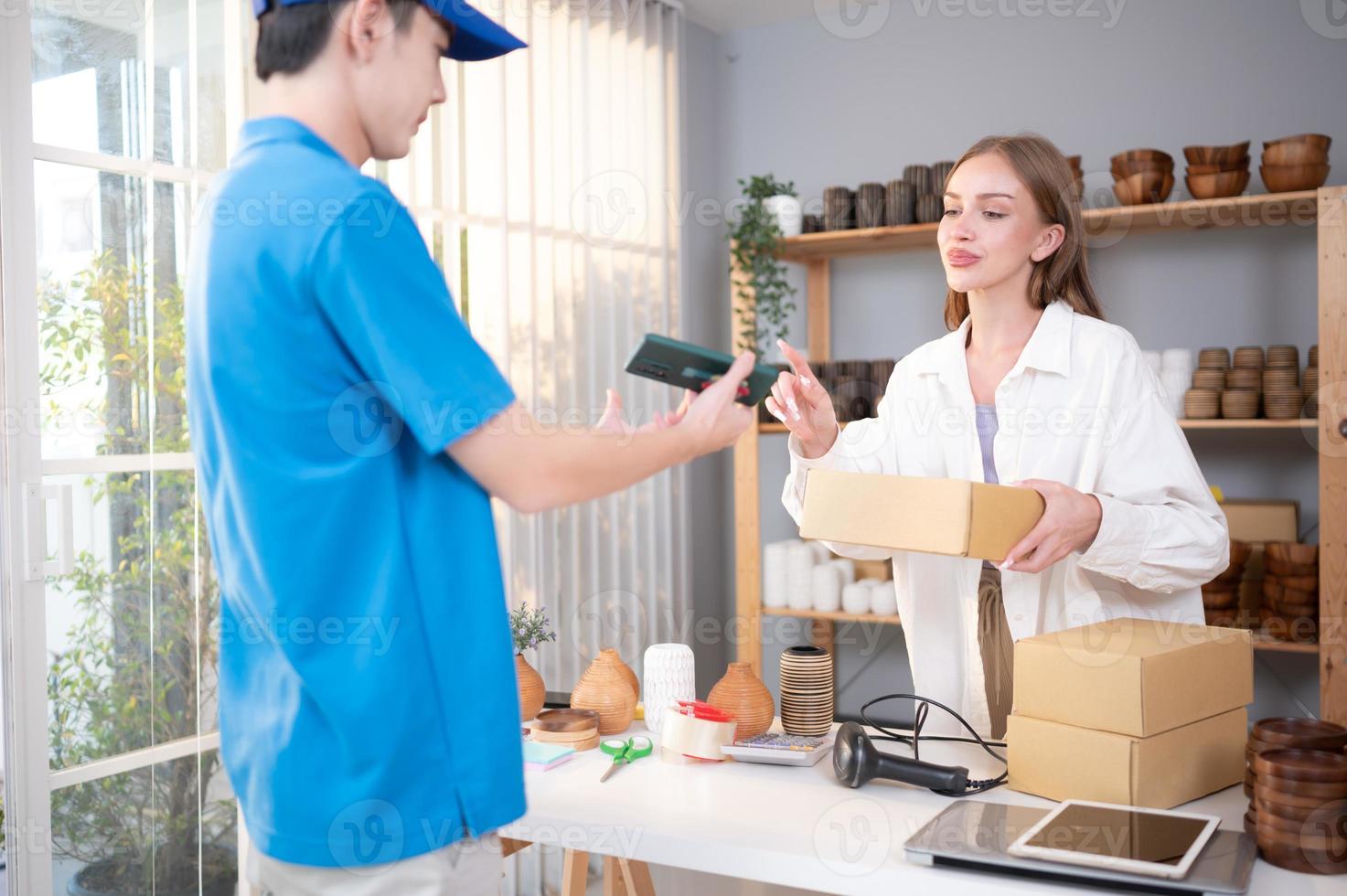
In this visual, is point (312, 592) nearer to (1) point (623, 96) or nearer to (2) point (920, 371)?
(2) point (920, 371)

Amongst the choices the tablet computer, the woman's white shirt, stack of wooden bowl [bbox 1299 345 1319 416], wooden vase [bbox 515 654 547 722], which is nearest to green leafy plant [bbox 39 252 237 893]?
wooden vase [bbox 515 654 547 722]

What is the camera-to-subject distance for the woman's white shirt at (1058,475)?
1812 millimetres

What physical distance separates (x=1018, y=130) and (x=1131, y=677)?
123 inches

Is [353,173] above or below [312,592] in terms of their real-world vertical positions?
above

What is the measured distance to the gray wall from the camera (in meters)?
3.68

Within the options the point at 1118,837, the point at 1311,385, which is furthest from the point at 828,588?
the point at 1118,837

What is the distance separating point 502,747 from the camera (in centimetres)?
101

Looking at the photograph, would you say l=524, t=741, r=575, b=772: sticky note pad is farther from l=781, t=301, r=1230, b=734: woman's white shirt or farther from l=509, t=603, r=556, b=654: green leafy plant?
l=781, t=301, r=1230, b=734: woman's white shirt

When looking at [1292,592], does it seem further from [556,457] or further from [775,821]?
[556,457]

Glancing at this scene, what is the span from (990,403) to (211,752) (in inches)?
70.8

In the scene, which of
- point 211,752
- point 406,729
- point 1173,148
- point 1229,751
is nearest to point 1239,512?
point 1173,148

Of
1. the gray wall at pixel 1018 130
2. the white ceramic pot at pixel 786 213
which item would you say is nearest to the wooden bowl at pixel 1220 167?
the gray wall at pixel 1018 130

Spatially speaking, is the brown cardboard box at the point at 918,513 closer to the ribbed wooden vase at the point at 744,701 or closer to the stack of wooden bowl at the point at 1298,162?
the ribbed wooden vase at the point at 744,701

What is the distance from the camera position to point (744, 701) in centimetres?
185
